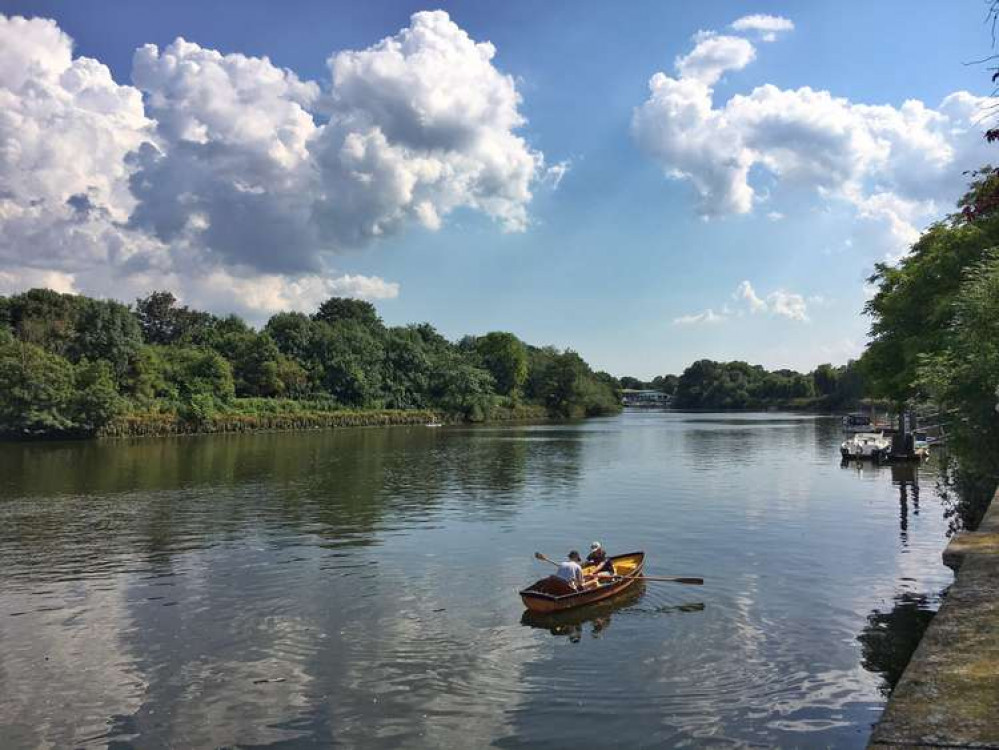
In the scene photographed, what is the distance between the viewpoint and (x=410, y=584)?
2073 cm

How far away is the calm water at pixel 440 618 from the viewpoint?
1231 cm

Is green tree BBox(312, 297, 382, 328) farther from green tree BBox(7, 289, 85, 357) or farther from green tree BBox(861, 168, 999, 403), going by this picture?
green tree BBox(861, 168, 999, 403)

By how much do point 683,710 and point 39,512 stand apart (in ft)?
99.3

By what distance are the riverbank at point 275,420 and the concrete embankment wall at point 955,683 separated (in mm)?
A: 83487

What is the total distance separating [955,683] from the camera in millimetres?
5312

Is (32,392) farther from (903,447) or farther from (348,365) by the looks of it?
(903,447)

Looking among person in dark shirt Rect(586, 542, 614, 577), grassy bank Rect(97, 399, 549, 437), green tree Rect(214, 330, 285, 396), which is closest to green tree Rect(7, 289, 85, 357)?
grassy bank Rect(97, 399, 549, 437)

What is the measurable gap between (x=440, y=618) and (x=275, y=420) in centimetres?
8488

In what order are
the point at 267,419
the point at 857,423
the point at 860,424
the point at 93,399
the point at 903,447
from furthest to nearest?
the point at 267,419 → the point at 857,423 → the point at 860,424 → the point at 93,399 → the point at 903,447

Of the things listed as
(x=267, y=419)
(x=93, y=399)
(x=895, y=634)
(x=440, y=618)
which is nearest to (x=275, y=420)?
(x=267, y=419)

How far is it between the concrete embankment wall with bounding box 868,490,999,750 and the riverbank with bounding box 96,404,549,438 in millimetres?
83487

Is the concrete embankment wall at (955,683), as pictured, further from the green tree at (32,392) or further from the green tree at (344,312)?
the green tree at (344,312)

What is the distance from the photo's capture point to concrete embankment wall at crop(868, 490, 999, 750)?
4569mm

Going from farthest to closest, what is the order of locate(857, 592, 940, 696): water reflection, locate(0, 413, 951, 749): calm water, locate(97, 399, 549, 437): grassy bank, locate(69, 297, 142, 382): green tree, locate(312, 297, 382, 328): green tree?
locate(312, 297, 382, 328): green tree → locate(69, 297, 142, 382): green tree → locate(97, 399, 549, 437): grassy bank → locate(857, 592, 940, 696): water reflection → locate(0, 413, 951, 749): calm water
